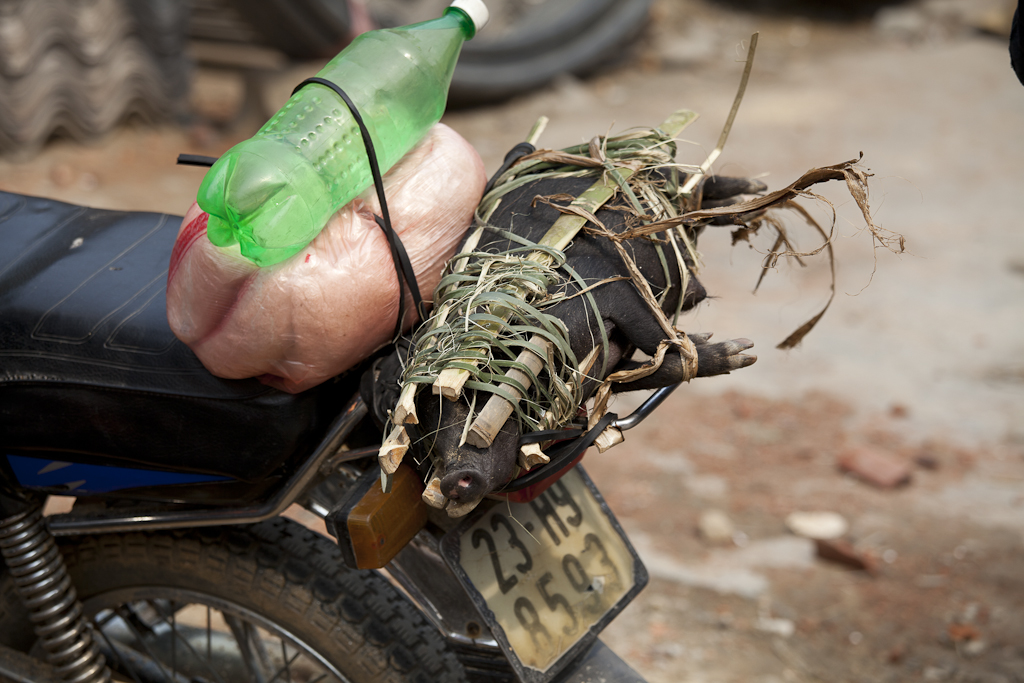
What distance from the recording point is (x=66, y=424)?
1.39 meters

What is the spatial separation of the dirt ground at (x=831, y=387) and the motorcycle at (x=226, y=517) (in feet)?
1.86

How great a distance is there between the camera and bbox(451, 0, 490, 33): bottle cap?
4.40 ft

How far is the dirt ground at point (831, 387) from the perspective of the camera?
100 inches

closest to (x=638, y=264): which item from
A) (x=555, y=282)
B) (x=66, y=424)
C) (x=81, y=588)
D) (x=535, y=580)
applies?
(x=555, y=282)

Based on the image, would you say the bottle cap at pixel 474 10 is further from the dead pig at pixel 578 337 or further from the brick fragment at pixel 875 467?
the brick fragment at pixel 875 467

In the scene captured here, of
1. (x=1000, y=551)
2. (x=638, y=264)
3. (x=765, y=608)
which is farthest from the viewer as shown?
(x=1000, y=551)

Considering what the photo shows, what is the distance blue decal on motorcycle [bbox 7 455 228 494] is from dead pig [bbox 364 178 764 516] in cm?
45

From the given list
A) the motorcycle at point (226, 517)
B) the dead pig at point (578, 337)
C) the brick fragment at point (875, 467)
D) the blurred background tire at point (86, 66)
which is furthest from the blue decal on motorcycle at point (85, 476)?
the blurred background tire at point (86, 66)

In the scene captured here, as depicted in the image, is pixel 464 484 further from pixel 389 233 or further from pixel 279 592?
pixel 279 592

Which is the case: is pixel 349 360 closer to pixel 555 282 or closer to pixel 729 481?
pixel 555 282

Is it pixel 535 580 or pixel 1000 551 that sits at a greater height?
pixel 535 580

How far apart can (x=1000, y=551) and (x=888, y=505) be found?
0.37m

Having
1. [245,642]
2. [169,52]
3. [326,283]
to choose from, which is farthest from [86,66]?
[326,283]

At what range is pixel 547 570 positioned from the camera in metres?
1.48
